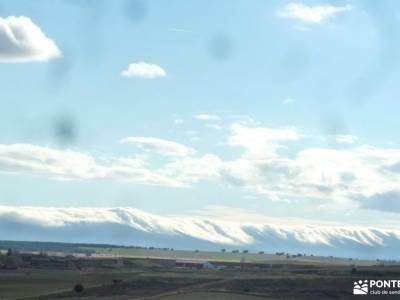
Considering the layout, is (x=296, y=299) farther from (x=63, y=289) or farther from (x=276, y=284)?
(x=63, y=289)

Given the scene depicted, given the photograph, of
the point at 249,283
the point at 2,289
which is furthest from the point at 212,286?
the point at 2,289

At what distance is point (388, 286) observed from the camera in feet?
292

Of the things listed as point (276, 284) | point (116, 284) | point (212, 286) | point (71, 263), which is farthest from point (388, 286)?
point (71, 263)

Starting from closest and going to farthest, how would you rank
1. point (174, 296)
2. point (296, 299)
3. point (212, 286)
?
1. point (174, 296)
2. point (296, 299)
3. point (212, 286)

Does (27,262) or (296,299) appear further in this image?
(27,262)

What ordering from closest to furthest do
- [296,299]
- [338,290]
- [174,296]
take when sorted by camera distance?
[174,296]
[296,299]
[338,290]

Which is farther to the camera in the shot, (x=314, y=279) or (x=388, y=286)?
(x=314, y=279)

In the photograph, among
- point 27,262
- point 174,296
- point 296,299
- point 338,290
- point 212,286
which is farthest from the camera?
point 27,262

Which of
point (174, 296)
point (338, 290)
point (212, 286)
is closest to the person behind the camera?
point (174, 296)

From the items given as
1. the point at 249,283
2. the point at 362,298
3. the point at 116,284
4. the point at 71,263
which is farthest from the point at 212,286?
the point at 71,263

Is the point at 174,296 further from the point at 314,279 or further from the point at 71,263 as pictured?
the point at 71,263

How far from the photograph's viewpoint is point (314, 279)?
341 ft

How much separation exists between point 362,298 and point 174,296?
1959cm

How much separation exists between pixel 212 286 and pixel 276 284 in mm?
7684
